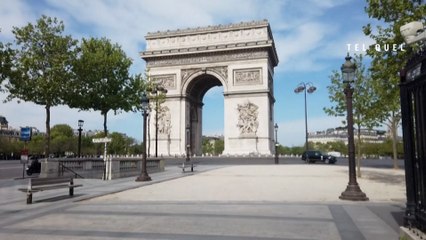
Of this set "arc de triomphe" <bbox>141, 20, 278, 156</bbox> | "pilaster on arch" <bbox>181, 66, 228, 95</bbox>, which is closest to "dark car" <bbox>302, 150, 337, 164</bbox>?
"arc de triomphe" <bbox>141, 20, 278, 156</bbox>

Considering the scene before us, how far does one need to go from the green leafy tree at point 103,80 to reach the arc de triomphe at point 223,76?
21985mm

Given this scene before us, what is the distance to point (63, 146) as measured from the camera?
97.2 m

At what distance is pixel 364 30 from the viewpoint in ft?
47.2

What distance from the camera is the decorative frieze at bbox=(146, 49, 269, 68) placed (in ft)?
182

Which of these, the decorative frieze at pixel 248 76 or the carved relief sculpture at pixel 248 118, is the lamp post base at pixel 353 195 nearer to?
the carved relief sculpture at pixel 248 118

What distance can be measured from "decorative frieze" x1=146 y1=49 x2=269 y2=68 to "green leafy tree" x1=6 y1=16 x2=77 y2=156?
1360 inches

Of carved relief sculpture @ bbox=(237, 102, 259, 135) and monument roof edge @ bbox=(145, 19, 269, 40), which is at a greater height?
monument roof edge @ bbox=(145, 19, 269, 40)

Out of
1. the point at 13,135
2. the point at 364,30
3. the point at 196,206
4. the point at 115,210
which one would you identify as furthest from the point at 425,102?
the point at 13,135

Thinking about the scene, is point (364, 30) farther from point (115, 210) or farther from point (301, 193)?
point (115, 210)

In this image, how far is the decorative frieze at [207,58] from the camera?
5538 centimetres

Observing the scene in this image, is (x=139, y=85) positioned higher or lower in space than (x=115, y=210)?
higher

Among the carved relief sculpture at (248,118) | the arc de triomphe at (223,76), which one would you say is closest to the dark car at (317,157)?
the arc de triomphe at (223,76)

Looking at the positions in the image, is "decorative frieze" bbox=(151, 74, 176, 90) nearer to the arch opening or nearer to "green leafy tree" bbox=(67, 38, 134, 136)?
the arch opening

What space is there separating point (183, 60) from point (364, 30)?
152 ft
